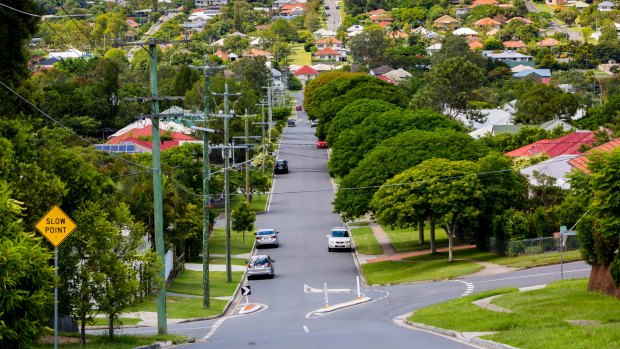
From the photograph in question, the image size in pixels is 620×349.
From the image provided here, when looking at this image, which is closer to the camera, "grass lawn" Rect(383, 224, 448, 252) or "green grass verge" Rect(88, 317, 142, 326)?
"green grass verge" Rect(88, 317, 142, 326)

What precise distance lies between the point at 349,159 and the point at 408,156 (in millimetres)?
15560

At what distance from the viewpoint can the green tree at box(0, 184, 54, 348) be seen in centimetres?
2114

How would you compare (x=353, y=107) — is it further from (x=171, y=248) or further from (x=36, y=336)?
(x=36, y=336)

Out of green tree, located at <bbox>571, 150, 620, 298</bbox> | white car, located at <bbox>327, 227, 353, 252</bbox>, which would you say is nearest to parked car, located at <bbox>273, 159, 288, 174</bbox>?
white car, located at <bbox>327, 227, 353, 252</bbox>

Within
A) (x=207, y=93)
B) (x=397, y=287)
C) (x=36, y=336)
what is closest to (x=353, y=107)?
(x=397, y=287)

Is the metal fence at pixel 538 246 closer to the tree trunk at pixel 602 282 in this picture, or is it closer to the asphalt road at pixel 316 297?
the asphalt road at pixel 316 297

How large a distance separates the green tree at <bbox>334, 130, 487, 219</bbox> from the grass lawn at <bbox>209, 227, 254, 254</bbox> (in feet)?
22.1

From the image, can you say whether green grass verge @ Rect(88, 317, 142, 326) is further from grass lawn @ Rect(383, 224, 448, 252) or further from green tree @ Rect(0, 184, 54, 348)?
grass lawn @ Rect(383, 224, 448, 252)

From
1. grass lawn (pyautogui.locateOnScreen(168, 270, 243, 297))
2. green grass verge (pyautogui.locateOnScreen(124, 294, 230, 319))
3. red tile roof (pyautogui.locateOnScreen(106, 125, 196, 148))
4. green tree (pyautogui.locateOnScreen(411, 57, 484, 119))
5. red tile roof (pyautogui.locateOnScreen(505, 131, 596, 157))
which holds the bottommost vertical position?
green grass verge (pyautogui.locateOnScreen(124, 294, 230, 319))

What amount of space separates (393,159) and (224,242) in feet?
37.9

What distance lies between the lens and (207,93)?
49375mm

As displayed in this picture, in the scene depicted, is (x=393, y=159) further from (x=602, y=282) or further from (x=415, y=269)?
(x=602, y=282)

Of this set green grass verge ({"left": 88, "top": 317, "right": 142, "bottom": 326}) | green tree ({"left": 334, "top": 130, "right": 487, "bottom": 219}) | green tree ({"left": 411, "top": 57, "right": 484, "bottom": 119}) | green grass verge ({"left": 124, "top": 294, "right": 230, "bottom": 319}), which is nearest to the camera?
green grass verge ({"left": 88, "top": 317, "right": 142, "bottom": 326})

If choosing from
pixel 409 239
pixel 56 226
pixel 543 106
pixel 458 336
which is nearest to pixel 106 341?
pixel 56 226
